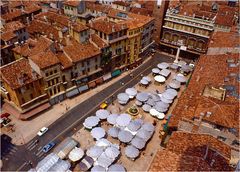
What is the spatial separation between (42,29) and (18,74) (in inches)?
1281

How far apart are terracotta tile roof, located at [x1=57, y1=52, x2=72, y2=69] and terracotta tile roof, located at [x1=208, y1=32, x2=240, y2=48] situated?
47679 millimetres

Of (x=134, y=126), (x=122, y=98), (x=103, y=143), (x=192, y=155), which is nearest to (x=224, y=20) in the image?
(x=122, y=98)

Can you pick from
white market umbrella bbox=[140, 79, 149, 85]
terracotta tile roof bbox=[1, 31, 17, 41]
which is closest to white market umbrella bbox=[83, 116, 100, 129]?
white market umbrella bbox=[140, 79, 149, 85]

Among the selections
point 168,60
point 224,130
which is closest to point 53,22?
point 168,60

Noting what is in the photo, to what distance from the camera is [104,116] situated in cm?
6512

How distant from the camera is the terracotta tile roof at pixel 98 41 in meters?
76.0

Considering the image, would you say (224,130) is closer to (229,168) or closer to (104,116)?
(229,168)

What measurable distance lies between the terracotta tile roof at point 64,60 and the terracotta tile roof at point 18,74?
8370 mm

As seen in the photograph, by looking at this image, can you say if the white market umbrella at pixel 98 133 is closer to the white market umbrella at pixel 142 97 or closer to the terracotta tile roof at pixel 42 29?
the white market umbrella at pixel 142 97

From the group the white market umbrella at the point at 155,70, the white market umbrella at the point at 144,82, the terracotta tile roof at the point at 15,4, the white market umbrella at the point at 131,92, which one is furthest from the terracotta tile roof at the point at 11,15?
the white market umbrella at the point at 155,70

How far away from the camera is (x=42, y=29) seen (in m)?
88.5

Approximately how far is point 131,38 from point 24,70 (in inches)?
1513

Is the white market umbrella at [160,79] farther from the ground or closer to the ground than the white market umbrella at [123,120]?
farther from the ground

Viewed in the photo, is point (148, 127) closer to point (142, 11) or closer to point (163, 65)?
point (163, 65)
